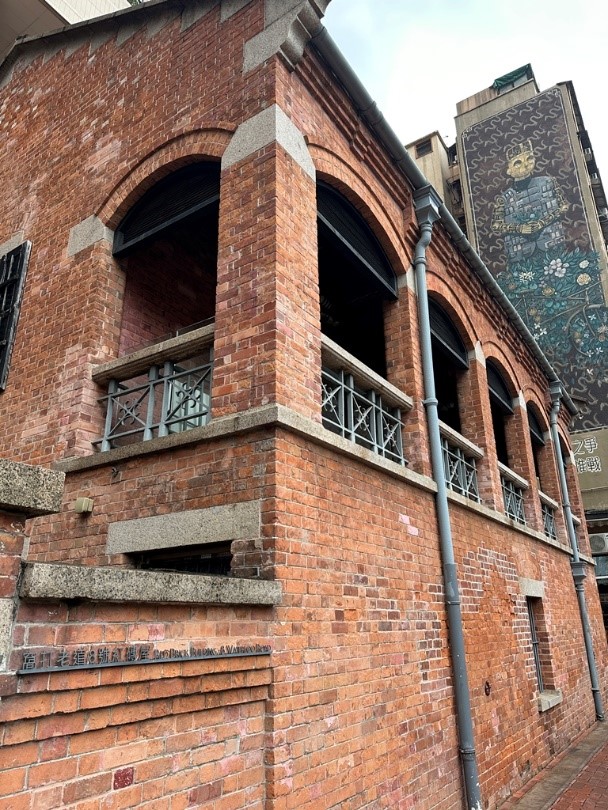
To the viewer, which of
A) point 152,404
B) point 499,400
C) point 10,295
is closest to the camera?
point 152,404

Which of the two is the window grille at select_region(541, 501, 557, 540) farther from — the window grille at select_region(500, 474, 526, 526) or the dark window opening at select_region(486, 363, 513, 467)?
the window grille at select_region(500, 474, 526, 526)

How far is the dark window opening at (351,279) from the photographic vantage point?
5.72 m

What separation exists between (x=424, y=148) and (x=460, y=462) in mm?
28276

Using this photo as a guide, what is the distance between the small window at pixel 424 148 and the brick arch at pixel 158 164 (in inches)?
1119

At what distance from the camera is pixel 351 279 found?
7016 millimetres

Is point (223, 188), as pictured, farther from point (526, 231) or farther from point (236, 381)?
point (526, 231)

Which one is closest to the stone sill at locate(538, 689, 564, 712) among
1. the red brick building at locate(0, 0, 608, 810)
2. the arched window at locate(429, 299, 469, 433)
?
the red brick building at locate(0, 0, 608, 810)

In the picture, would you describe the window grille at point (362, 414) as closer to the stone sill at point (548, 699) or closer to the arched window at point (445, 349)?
the arched window at point (445, 349)

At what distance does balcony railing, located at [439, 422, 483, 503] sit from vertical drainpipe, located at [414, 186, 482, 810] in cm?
69

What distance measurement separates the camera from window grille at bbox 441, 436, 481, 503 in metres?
6.73

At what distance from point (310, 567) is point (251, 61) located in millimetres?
4348

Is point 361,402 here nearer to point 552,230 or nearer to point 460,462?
point 460,462

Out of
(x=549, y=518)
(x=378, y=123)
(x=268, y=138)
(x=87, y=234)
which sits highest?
(x=378, y=123)

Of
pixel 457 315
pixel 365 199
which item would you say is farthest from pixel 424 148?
pixel 365 199
